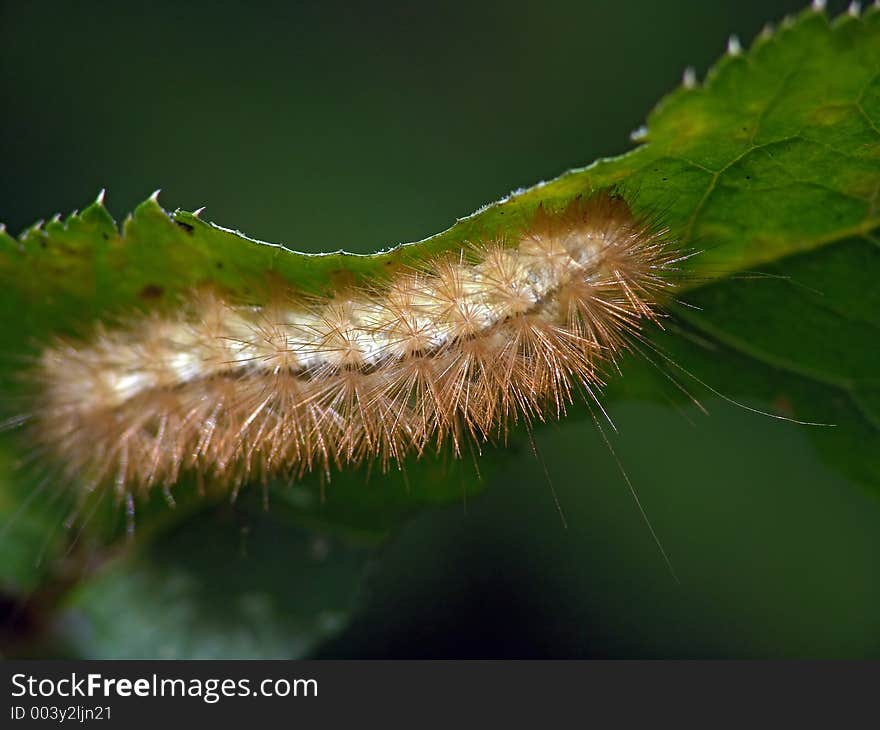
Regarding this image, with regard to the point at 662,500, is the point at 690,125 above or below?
below

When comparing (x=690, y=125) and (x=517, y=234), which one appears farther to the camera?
(x=517, y=234)

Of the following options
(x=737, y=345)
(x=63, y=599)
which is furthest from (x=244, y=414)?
(x=737, y=345)

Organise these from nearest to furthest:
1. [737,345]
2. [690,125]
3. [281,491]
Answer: [690,125] < [737,345] < [281,491]

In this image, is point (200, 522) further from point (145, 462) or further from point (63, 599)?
point (63, 599)

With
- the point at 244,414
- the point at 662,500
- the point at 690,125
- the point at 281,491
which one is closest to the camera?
the point at 690,125

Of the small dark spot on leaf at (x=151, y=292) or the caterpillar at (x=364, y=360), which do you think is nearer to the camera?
the caterpillar at (x=364, y=360)
